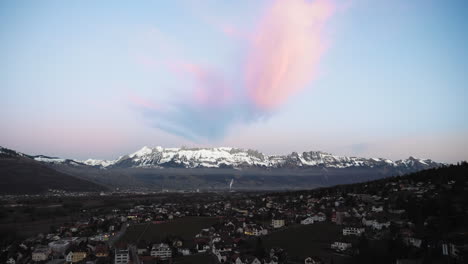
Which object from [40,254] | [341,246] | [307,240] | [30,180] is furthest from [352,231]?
[30,180]

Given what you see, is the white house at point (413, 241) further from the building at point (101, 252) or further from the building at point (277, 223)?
the building at point (101, 252)

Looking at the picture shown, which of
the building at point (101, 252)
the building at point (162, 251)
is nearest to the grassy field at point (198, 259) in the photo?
the building at point (162, 251)

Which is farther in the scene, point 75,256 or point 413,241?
A: point 75,256

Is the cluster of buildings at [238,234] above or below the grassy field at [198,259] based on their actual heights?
above

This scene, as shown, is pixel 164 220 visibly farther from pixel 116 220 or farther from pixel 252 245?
pixel 252 245

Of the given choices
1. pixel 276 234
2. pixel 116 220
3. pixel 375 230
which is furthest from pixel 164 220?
pixel 375 230

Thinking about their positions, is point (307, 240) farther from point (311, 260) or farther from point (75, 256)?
point (75, 256)

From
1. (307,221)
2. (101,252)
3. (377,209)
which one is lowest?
(101,252)
